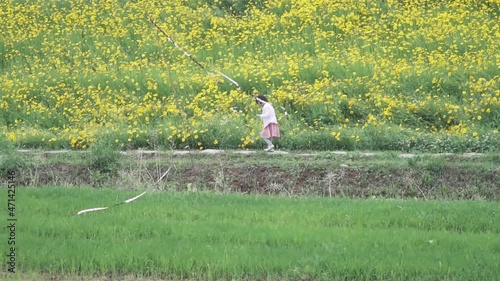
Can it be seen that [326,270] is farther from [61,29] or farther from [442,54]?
[61,29]

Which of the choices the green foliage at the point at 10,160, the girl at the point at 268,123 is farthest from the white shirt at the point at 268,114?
the green foliage at the point at 10,160

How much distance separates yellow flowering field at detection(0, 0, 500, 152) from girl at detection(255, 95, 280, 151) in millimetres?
781

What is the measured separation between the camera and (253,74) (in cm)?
2050

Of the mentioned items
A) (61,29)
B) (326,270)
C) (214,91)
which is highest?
(61,29)

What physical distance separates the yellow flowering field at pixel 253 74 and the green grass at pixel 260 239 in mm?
6058

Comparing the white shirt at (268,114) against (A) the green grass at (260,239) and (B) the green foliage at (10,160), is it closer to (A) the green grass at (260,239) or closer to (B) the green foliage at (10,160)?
(A) the green grass at (260,239)

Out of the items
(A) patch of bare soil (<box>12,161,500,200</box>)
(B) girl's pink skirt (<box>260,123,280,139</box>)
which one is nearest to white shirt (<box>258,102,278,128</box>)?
(B) girl's pink skirt (<box>260,123,280,139</box>)

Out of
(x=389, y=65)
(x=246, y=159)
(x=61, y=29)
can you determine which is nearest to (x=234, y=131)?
(x=246, y=159)

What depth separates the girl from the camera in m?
15.9

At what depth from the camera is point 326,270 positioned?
7.91 m

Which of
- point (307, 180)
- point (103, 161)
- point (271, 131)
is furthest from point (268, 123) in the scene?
point (103, 161)

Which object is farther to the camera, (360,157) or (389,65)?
(389,65)

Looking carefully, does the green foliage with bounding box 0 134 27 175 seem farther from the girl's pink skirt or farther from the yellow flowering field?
the girl's pink skirt

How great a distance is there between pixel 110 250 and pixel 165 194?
3570 millimetres
